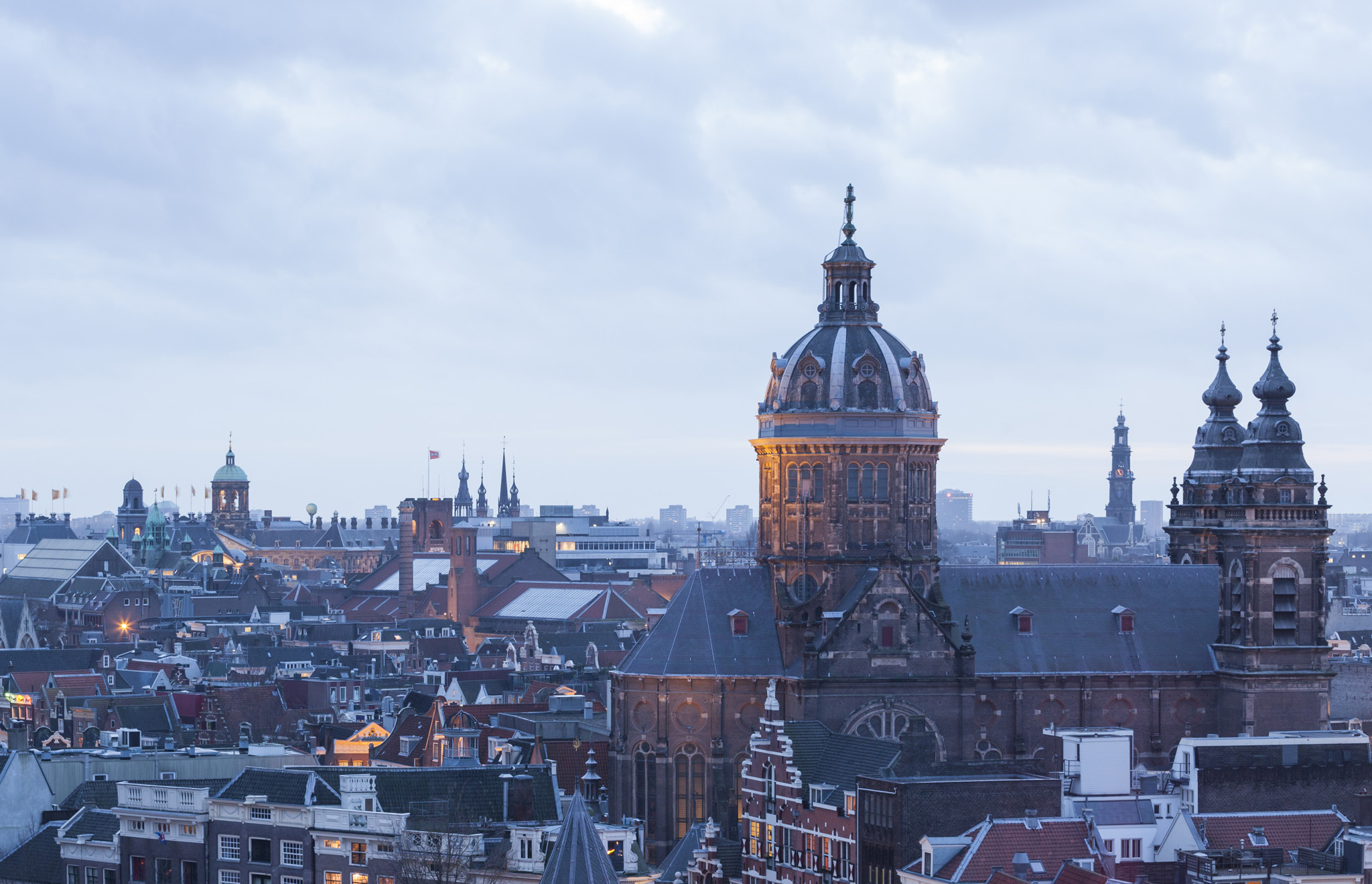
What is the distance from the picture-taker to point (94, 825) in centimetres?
10206

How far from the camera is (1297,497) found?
118m

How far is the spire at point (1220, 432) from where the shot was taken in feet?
448

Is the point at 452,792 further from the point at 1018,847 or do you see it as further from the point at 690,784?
the point at 1018,847

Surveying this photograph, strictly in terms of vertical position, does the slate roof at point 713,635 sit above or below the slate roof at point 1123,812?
above

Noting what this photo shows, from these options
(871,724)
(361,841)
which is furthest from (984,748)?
(361,841)

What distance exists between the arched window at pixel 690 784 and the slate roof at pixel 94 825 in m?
25.7

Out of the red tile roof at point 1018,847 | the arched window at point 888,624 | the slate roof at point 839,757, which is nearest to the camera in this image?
the red tile roof at point 1018,847

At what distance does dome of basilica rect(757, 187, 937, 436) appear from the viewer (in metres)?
115

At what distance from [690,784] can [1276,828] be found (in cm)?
3074

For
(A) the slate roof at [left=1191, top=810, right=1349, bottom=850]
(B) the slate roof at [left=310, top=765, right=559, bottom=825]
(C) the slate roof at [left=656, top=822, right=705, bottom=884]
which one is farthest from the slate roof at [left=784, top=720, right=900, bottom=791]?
(A) the slate roof at [left=1191, top=810, right=1349, bottom=850]

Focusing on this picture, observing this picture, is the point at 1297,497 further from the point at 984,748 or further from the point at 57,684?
the point at 57,684

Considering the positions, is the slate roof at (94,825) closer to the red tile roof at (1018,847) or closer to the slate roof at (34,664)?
the red tile roof at (1018,847)

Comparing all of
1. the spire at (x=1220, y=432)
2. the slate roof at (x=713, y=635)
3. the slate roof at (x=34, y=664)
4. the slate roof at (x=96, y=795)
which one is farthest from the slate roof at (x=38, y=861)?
the slate roof at (x=34, y=664)

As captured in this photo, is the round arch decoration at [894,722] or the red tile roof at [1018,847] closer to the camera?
the red tile roof at [1018,847]
